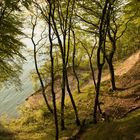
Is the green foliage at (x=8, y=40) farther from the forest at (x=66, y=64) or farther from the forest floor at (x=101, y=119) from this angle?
the forest floor at (x=101, y=119)

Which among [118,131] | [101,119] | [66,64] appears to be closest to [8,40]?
[66,64]

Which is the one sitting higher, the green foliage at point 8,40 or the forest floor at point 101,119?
the green foliage at point 8,40

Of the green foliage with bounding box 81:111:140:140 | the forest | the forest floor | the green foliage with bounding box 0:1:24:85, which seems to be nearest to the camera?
the green foliage with bounding box 81:111:140:140

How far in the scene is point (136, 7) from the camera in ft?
103

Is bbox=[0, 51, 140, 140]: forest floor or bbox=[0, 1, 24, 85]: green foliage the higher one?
bbox=[0, 1, 24, 85]: green foliage

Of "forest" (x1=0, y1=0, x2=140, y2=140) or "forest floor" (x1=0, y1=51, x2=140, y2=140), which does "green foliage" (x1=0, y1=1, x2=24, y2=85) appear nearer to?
"forest" (x1=0, y1=0, x2=140, y2=140)

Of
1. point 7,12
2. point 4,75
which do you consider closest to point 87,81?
point 4,75

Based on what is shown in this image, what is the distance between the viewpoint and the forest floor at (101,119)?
17.4m

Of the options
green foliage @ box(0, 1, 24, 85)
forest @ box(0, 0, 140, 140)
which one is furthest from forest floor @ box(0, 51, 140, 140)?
green foliage @ box(0, 1, 24, 85)

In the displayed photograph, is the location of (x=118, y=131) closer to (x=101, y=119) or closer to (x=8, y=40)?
(x=101, y=119)

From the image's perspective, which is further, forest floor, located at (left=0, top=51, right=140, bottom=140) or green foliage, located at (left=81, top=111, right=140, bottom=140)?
forest floor, located at (left=0, top=51, right=140, bottom=140)

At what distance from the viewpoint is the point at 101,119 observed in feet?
75.6

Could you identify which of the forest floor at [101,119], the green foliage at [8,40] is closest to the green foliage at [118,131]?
the forest floor at [101,119]

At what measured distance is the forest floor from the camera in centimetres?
1736
